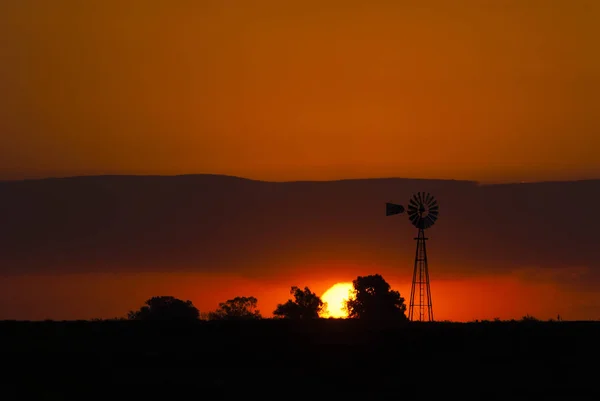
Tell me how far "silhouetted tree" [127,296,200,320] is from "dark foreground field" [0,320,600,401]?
86.2 meters

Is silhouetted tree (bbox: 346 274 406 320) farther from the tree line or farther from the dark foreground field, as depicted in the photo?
the dark foreground field

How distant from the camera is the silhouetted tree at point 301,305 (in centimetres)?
17225

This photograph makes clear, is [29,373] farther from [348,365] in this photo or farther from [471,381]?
[471,381]

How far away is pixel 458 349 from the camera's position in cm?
4884

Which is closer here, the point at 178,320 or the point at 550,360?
the point at 550,360

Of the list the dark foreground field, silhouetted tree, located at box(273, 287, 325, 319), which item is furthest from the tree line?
the dark foreground field

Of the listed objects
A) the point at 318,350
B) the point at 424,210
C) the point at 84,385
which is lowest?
the point at 84,385

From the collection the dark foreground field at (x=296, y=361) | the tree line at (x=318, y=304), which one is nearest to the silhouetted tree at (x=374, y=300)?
the tree line at (x=318, y=304)

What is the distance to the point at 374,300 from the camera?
554 ft

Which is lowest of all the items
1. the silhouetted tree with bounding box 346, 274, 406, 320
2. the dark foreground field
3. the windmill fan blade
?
the dark foreground field

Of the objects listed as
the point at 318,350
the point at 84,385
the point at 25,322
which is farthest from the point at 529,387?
the point at 25,322

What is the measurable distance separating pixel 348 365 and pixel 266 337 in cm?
558

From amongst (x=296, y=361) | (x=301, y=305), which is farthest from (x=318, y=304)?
(x=296, y=361)

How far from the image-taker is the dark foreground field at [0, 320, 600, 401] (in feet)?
139
